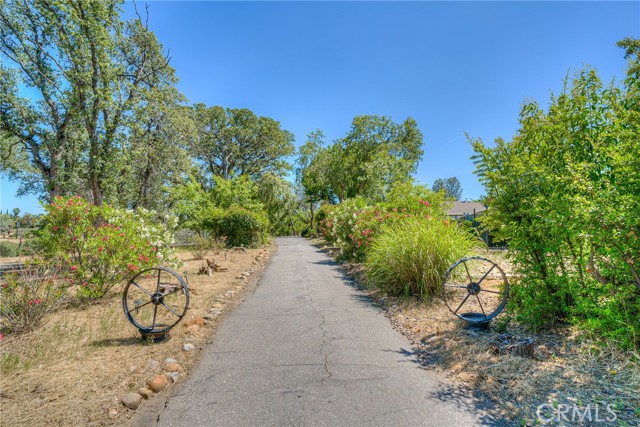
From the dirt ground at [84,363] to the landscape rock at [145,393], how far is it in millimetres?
52

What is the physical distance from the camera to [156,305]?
12.7 feet

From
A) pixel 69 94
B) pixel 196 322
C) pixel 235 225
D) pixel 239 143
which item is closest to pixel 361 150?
pixel 239 143

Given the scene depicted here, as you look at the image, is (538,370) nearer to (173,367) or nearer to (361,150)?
(173,367)

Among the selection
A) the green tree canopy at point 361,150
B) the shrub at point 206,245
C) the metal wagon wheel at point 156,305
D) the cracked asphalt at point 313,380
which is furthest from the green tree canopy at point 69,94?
the green tree canopy at point 361,150

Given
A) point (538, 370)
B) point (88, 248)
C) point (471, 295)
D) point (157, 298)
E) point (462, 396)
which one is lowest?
point (462, 396)

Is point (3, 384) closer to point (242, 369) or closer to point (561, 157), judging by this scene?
point (242, 369)

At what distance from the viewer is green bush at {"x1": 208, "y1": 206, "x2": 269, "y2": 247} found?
1513 cm

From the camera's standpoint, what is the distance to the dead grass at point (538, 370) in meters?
2.38

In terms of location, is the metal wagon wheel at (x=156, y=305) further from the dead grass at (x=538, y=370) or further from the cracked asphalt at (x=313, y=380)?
the dead grass at (x=538, y=370)

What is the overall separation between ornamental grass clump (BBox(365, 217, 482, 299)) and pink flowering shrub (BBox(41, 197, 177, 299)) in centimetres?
485

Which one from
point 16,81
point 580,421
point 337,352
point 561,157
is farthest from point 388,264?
point 16,81

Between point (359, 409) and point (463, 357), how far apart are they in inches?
61.5

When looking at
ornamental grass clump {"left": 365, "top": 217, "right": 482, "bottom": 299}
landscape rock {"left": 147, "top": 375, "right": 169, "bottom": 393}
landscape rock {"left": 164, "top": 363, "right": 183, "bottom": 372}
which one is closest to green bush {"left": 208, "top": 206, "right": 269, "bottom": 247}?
ornamental grass clump {"left": 365, "top": 217, "right": 482, "bottom": 299}

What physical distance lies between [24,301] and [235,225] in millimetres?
11050
